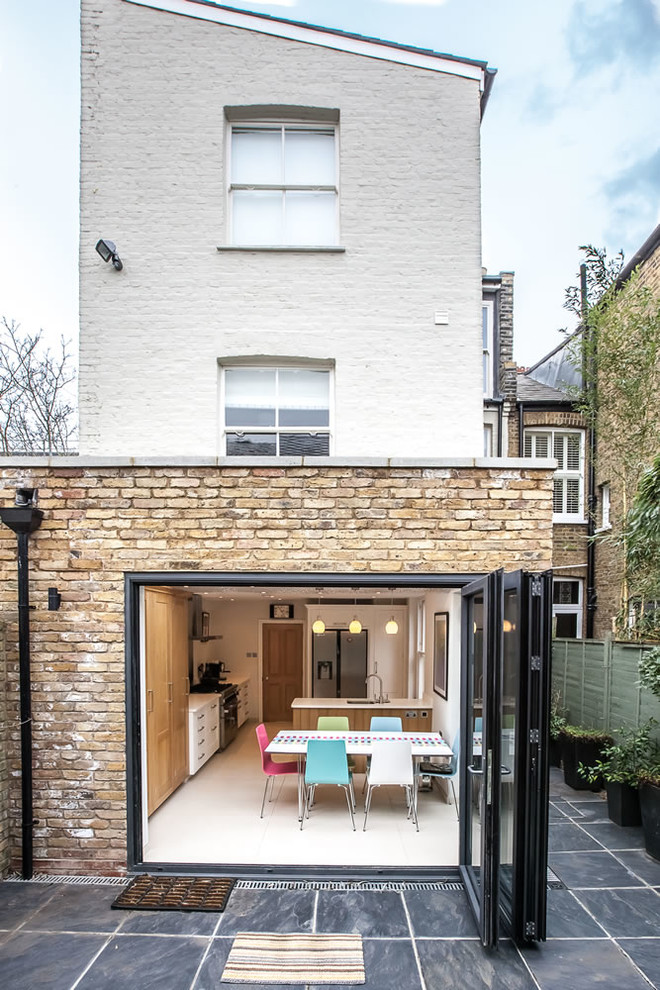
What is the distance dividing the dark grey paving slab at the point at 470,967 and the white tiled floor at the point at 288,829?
42.5 inches

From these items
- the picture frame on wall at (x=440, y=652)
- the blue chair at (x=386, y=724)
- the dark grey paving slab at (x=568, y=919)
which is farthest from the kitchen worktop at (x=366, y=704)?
the dark grey paving slab at (x=568, y=919)

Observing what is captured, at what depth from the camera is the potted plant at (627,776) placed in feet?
19.6

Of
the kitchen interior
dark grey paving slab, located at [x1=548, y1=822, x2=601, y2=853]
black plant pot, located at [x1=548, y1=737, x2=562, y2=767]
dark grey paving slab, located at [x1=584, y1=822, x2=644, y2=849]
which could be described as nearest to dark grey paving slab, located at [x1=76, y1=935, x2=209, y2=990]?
the kitchen interior

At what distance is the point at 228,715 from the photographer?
30.6 ft

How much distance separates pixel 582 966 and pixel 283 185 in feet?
24.5

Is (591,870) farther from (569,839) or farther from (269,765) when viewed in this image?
(269,765)

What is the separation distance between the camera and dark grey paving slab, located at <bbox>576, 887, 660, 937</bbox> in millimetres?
4117

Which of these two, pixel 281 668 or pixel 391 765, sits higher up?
pixel 391 765

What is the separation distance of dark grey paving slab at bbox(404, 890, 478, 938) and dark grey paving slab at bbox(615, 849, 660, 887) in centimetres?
176

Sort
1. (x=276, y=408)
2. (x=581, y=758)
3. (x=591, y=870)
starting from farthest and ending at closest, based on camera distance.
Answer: (x=581, y=758) < (x=276, y=408) < (x=591, y=870)

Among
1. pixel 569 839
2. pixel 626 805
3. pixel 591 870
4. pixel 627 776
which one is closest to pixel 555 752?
pixel 626 805

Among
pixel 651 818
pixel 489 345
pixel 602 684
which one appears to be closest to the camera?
pixel 651 818

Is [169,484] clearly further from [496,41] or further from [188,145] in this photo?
[496,41]

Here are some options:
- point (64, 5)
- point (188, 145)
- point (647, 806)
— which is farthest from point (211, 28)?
point (647, 806)
